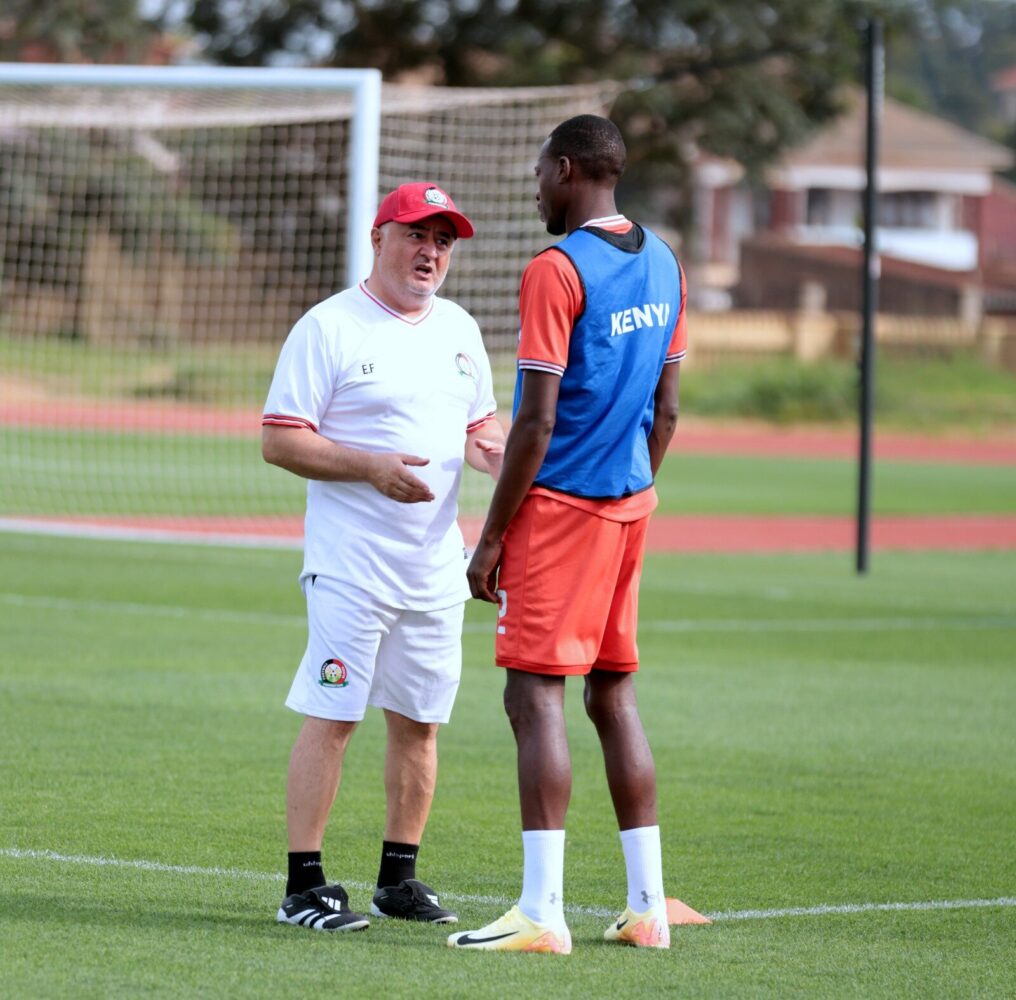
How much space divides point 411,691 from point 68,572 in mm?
9585

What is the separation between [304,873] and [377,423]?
1.28 meters

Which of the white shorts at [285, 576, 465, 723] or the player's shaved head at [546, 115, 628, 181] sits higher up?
the player's shaved head at [546, 115, 628, 181]

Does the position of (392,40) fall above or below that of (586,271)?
above

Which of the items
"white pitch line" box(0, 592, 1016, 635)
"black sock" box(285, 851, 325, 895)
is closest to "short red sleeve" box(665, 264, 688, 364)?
"black sock" box(285, 851, 325, 895)

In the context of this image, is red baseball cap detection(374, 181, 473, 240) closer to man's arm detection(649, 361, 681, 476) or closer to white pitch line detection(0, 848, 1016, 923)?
man's arm detection(649, 361, 681, 476)

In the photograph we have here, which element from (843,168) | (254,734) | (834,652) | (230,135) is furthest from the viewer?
(843,168)

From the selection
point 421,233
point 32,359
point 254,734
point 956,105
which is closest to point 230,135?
point 32,359

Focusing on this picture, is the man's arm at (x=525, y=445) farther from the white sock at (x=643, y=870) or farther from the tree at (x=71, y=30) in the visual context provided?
the tree at (x=71, y=30)

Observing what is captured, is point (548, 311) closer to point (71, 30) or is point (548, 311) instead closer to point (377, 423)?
point (377, 423)

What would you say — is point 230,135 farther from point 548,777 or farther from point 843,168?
point 843,168

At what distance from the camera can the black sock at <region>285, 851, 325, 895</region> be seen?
5449 mm

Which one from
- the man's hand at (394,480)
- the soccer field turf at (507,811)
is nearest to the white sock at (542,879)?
the soccer field turf at (507,811)

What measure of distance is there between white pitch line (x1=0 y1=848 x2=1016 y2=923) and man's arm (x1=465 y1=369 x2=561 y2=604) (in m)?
1.21

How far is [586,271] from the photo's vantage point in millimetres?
5082
